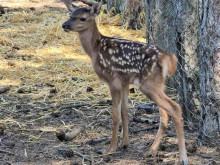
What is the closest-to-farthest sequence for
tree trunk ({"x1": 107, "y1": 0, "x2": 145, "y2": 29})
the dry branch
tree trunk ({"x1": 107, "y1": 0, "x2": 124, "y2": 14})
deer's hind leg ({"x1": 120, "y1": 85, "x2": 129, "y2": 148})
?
deer's hind leg ({"x1": 120, "y1": 85, "x2": 129, "y2": 148})
the dry branch
tree trunk ({"x1": 107, "y1": 0, "x2": 145, "y2": 29})
tree trunk ({"x1": 107, "y1": 0, "x2": 124, "y2": 14})

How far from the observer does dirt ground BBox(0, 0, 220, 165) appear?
5992mm

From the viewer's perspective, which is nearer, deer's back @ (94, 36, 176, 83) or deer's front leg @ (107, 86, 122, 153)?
deer's back @ (94, 36, 176, 83)

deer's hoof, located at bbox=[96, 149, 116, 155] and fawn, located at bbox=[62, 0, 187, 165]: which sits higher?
fawn, located at bbox=[62, 0, 187, 165]

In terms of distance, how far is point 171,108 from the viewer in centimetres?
561

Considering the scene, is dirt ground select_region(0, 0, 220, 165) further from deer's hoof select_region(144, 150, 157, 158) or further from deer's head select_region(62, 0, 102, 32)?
deer's head select_region(62, 0, 102, 32)

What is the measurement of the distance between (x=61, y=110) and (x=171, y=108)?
2.61 m

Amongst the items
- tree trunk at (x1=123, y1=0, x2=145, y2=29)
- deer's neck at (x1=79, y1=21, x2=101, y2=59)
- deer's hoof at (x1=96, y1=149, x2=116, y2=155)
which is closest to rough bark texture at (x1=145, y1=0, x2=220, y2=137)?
deer's hoof at (x1=96, y1=149, x2=116, y2=155)

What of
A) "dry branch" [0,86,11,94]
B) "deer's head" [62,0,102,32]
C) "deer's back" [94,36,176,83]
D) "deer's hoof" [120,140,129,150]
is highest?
"deer's head" [62,0,102,32]

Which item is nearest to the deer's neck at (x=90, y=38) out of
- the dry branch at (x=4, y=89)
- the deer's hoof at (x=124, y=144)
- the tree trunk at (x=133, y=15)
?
the deer's hoof at (x=124, y=144)

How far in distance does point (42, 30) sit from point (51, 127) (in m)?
6.05

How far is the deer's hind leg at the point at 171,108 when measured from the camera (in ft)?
18.3

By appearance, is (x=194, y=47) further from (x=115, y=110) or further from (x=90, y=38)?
(x=115, y=110)

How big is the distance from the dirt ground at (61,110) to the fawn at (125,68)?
36 cm

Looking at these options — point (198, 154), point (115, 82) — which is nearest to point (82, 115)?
point (115, 82)
